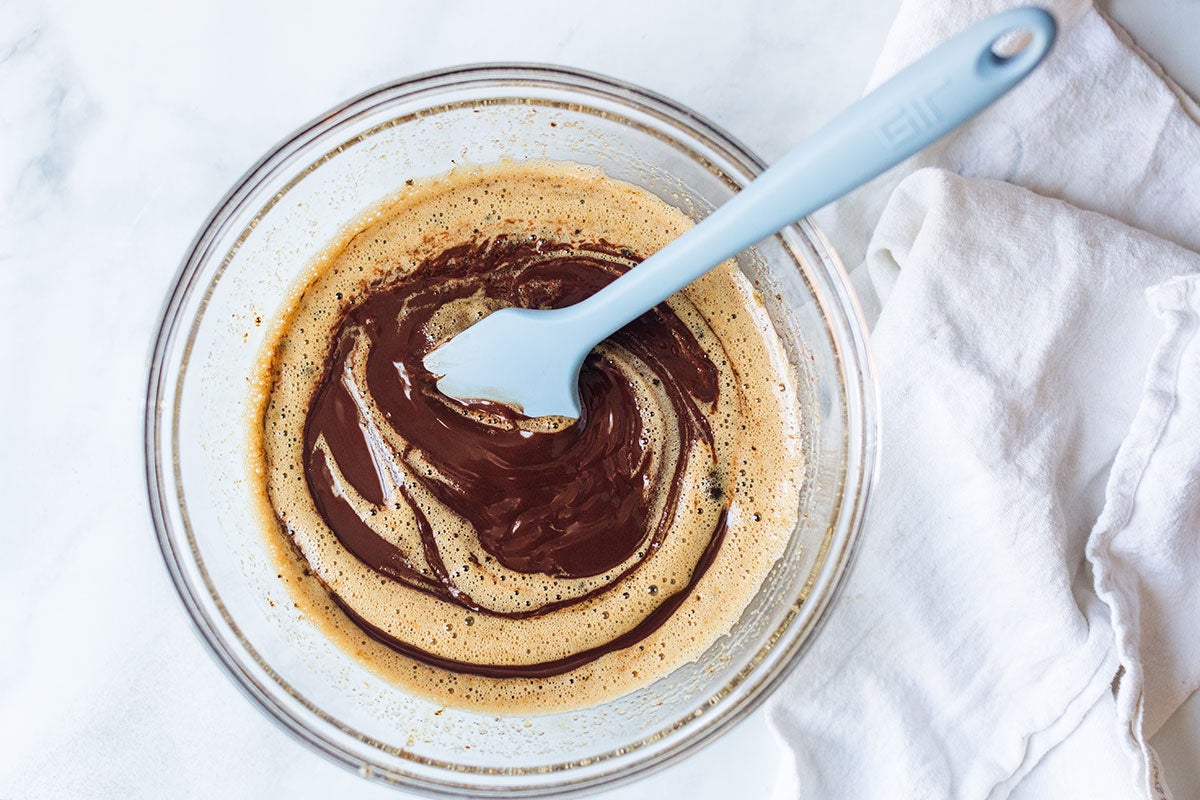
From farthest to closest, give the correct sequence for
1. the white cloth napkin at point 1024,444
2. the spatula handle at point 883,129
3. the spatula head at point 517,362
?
the white cloth napkin at point 1024,444 < the spatula head at point 517,362 < the spatula handle at point 883,129

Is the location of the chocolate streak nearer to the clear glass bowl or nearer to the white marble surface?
the clear glass bowl

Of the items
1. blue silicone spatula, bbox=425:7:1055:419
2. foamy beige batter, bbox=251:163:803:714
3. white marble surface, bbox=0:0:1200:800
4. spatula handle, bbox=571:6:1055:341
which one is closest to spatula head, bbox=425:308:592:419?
blue silicone spatula, bbox=425:7:1055:419

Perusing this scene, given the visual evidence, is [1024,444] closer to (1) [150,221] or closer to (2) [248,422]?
(2) [248,422]

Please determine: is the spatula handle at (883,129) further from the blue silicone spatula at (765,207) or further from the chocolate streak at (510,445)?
the chocolate streak at (510,445)

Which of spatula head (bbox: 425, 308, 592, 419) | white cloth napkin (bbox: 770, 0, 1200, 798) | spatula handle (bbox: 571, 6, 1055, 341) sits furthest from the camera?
white cloth napkin (bbox: 770, 0, 1200, 798)

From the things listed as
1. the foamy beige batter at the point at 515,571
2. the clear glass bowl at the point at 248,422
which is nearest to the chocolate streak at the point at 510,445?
the foamy beige batter at the point at 515,571
